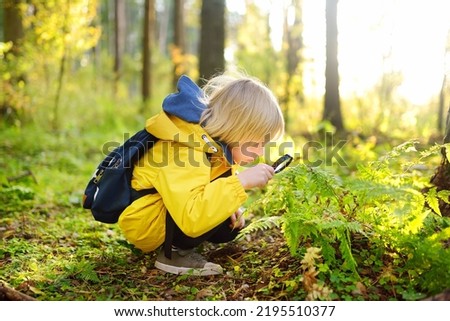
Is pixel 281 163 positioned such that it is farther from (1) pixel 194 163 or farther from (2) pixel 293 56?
(2) pixel 293 56

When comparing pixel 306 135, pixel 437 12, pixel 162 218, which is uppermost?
pixel 437 12

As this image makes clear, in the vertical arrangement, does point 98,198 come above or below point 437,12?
below

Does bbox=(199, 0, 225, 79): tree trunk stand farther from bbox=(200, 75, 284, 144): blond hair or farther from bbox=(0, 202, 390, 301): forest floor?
bbox=(200, 75, 284, 144): blond hair

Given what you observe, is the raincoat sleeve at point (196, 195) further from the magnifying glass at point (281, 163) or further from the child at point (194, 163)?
the magnifying glass at point (281, 163)

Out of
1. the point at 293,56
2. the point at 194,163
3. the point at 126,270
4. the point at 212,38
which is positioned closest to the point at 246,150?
the point at 194,163

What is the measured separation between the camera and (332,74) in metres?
9.07

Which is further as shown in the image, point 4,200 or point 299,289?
point 4,200

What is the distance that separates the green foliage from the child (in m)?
0.28

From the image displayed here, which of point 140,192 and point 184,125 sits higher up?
point 184,125

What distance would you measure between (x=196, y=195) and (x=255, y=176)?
39cm

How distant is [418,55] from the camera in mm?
9641

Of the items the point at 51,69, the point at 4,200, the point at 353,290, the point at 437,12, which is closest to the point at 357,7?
the point at 437,12

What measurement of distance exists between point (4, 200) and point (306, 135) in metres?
6.50
